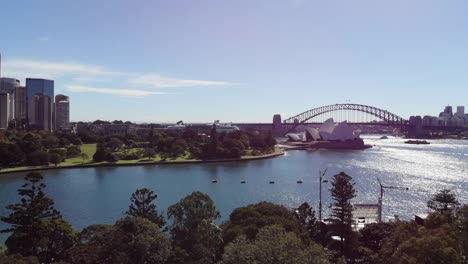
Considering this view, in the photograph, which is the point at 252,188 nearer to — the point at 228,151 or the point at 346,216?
the point at 346,216

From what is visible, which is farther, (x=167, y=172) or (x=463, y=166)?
(x=463, y=166)

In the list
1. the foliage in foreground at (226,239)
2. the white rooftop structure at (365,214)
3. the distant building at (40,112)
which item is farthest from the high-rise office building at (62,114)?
the foliage in foreground at (226,239)

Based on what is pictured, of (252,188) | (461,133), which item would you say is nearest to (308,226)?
(252,188)

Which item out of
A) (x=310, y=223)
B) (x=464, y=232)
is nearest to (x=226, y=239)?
(x=310, y=223)

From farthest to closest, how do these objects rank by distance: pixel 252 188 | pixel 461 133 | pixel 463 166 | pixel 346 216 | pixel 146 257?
pixel 461 133, pixel 463 166, pixel 252 188, pixel 346 216, pixel 146 257

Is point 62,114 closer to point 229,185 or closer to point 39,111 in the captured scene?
point 39,111

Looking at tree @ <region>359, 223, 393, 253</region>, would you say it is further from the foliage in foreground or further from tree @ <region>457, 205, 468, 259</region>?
tree @ <region>457, 205, 468, 259</region>
